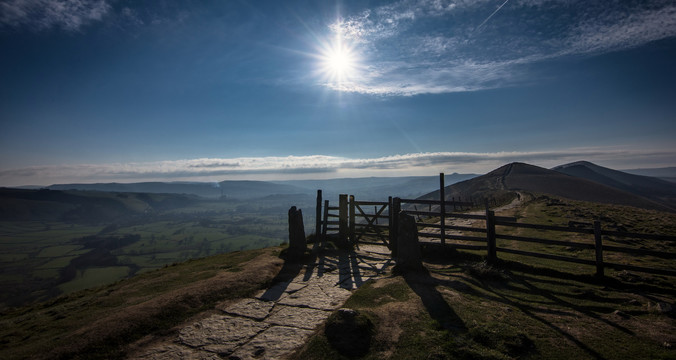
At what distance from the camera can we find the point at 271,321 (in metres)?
6.68

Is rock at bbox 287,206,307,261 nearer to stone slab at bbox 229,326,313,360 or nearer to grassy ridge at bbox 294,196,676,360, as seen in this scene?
grassy ridge at bbox 294,196,676,360

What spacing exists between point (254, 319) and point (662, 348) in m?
8.25

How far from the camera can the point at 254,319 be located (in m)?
6.79

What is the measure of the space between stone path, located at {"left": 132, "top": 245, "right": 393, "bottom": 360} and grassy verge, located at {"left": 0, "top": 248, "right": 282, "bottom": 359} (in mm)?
652

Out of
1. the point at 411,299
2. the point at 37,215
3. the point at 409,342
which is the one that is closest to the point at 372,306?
the point at 411,299

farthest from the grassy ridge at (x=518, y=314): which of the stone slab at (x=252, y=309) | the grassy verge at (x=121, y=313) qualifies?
the grassy verge at (x=121, y=313)

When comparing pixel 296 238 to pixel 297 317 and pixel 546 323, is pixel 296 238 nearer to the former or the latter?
pixel 297 317

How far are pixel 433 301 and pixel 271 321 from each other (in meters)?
4.18

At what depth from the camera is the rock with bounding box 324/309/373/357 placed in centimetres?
502

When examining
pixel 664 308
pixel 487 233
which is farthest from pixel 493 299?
pixel 487 233

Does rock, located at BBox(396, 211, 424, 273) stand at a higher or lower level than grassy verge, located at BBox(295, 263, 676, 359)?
higher

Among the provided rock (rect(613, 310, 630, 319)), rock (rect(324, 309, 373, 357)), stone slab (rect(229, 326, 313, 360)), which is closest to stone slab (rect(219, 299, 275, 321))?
stone slab (rect(229, 326, 313, 360))

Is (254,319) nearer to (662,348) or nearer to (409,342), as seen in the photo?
(409,342)

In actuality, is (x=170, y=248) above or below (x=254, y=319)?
below
